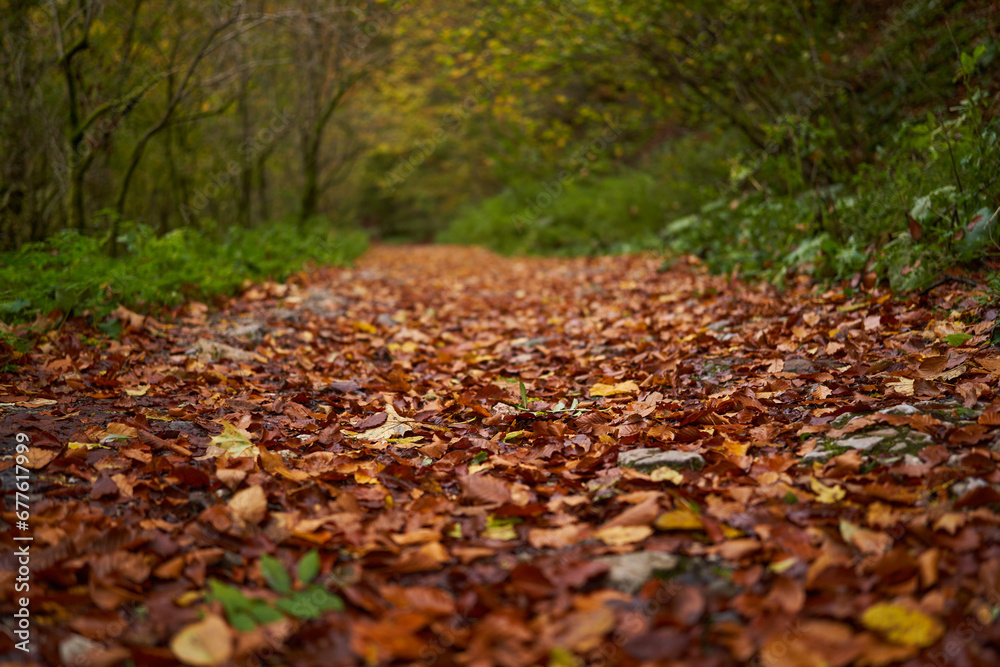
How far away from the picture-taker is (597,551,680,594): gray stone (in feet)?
5.02

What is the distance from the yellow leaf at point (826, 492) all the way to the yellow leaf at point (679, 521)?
39cm

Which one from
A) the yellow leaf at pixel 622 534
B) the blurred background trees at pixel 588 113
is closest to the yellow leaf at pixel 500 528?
the yellow leaf at pixel 622 534

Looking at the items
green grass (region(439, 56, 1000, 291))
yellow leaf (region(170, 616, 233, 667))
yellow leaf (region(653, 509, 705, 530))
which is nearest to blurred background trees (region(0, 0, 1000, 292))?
green grass (region(439, 56, 1000, 291))

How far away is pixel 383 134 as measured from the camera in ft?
51.7

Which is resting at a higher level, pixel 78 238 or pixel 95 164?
pixel 95 164

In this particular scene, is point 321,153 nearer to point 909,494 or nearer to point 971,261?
point 971,261

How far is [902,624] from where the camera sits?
1277 millimetres

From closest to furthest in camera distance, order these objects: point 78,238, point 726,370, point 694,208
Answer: point 726,370, point 78,238, point 694,208

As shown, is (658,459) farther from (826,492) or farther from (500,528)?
(500,528)

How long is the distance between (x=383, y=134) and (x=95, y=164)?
Result: 981 centimetres

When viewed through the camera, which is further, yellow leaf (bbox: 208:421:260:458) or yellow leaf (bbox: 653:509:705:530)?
yellow leaf (bbox: 208:421:260:458)

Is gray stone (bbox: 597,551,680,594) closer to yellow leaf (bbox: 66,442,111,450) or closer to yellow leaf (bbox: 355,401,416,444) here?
yellow leaf (bbox: 355,401,416,444)

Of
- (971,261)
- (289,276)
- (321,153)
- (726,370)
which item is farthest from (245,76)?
(971,261)

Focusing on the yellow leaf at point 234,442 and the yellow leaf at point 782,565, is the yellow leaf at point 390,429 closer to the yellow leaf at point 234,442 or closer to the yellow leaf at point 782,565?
the yellow leaf at point 234,442
